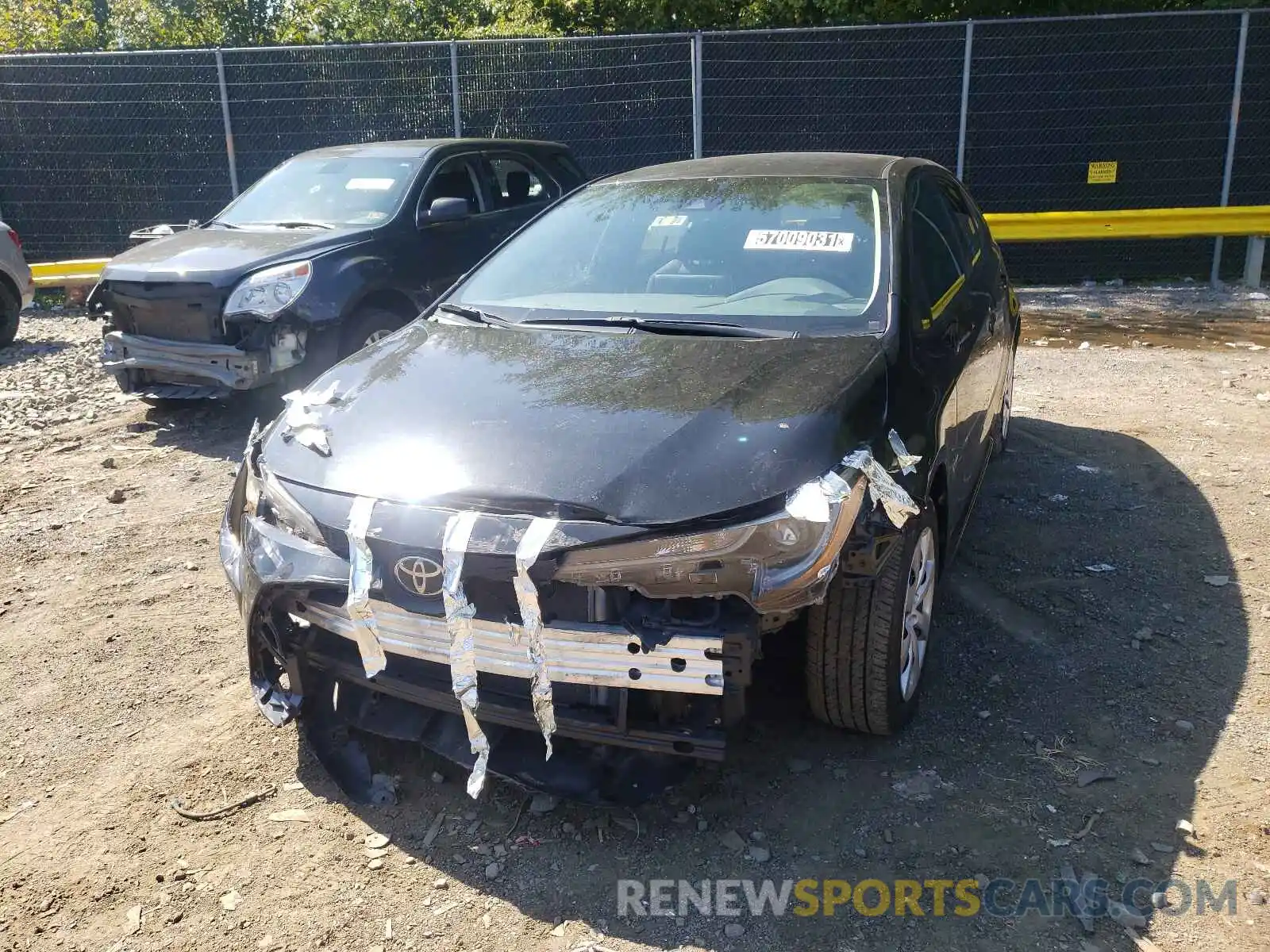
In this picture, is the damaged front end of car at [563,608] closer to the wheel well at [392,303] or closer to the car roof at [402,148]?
the wheel well at [392,303]

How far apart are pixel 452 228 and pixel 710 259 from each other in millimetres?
3892

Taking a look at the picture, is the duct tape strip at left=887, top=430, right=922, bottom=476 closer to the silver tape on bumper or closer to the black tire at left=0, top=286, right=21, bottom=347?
the silver tape on bumper

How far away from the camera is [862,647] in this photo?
3.05m

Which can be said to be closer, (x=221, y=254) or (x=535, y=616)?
(x=535, y=616)

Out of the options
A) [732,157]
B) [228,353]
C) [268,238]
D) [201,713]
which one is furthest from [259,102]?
[201,713]

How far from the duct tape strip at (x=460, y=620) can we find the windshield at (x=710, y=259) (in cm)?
141

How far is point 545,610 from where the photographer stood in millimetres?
2715

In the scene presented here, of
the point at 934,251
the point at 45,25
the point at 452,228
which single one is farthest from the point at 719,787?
the point at 45,25

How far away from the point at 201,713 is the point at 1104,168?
10.4m

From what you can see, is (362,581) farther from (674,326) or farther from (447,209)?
(447,209)

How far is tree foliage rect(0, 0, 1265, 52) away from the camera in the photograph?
1386 cm

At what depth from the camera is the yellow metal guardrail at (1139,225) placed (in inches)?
415

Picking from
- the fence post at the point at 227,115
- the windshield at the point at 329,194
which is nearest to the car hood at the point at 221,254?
the windshield at the point at 329,194

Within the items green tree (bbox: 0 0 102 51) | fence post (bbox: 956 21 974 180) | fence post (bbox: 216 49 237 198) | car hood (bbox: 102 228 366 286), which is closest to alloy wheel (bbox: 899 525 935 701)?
car hood (bbox: 102 228 366 286)
